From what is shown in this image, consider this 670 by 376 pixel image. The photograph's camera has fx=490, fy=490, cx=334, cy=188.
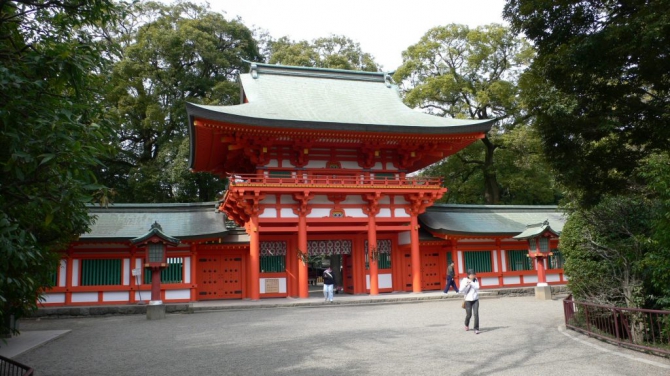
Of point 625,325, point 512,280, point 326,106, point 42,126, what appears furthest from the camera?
point 512,280

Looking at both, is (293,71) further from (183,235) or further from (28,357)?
(28,357)

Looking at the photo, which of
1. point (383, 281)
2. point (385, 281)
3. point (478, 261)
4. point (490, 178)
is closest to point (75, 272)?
point (383, 281)

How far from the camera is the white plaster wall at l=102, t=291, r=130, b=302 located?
59.9 feet

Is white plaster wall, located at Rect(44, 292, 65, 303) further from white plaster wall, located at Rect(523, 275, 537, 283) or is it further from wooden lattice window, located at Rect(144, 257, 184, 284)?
white plaster wall, located at Rect(523, 275, 537, 283)

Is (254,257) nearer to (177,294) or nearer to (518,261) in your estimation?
(177,294)

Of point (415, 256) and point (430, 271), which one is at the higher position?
point (415, 256)

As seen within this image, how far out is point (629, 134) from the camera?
9852mm

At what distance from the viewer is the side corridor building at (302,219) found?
18359 millimetres

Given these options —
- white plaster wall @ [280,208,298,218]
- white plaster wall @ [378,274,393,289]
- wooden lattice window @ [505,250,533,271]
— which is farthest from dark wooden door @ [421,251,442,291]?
white plaster wall @ [280,208,298,218]

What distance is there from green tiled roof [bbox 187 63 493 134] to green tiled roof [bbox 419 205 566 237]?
14.9 ft

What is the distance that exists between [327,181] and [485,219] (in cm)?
909

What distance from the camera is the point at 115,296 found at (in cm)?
1834

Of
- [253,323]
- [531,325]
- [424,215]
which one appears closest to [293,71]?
[424,215]

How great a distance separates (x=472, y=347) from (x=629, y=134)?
5344 millimetres
